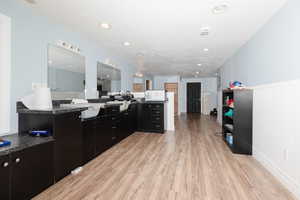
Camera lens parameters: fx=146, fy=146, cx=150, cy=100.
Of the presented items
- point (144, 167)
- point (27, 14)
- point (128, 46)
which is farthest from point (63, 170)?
point (128, 46)

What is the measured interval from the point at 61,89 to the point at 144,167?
1.94m

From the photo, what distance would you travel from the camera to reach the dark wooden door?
9.73 meters

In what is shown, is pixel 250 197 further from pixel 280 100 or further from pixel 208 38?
pixel 208 38

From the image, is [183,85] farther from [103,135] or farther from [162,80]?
[103,135]

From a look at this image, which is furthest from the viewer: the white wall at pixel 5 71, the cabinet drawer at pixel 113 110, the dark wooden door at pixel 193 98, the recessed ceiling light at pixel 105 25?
the dark wooden door at pixel 193 98

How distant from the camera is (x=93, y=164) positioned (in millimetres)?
2402

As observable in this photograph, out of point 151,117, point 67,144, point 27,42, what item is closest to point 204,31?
point 151,117

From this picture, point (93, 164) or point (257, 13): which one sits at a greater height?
point (257, 13)

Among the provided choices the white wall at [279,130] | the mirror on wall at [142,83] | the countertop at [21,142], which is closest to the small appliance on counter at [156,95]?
the mirror on wall at [142,83]

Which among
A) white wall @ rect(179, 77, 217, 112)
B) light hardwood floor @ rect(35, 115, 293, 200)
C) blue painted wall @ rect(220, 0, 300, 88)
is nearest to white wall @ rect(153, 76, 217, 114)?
white wall @ rect(179, 77, 217, 112)

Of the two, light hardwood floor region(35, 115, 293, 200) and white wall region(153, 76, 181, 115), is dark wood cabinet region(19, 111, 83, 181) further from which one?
white wall region(153, 76, 181, 115)

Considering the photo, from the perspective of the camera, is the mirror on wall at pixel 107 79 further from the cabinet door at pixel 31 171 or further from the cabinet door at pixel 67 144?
the cabinet door at pixel 31 171

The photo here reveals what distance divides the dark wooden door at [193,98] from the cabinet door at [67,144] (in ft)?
28.0

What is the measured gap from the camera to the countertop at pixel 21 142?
4.34ft
